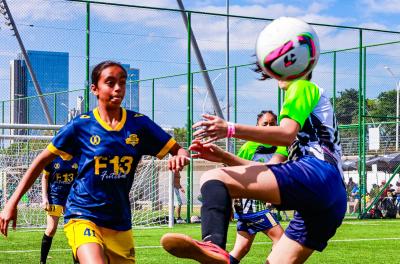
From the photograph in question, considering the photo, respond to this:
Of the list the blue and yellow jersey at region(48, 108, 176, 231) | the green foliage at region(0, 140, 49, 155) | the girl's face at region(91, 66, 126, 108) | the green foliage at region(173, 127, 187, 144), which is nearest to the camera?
the blue and yellow jersey at region(48, 108, 176, 231)

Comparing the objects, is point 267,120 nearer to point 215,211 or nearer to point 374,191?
point 215,211

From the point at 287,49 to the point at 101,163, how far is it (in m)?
1.71

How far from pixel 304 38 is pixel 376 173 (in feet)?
71.1

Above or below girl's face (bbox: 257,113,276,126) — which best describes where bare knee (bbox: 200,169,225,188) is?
below

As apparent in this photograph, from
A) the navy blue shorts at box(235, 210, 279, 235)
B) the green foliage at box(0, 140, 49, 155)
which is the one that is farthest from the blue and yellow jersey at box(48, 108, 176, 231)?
the green foliage at box(0, 140, 49, 155)

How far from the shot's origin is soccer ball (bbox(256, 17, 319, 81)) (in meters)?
4.71

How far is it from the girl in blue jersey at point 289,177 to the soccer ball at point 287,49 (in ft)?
0.41

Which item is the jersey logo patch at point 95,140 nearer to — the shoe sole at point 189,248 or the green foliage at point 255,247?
the shoe sole at point 189,248

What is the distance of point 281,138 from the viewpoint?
4.59 meters

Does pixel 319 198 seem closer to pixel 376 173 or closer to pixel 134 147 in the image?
pixel 134 147

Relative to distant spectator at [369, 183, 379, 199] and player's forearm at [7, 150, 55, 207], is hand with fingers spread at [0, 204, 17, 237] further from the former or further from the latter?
distant spectator at [369, 183, 379, 199]

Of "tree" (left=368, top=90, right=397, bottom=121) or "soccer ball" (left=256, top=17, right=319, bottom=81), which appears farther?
"tree" (left=368, top=90, right=397, bottom=121)

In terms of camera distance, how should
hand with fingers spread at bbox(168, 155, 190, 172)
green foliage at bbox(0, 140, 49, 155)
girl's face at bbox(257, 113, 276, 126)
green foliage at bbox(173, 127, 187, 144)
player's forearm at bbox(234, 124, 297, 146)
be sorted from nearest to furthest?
1. player's forearm at bbox(234, 124, 297, 146)
2. hand with fingers spread at bbox(168, 155, 190, 172)
3. girl's face at bbox(257, 113, 276, 126)
4. green foliage at bbox(0, 140, 49, 155)
5. green foliage at bbox(173, 127, 187, 144)

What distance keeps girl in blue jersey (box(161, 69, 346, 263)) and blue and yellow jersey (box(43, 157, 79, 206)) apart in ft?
18.4
